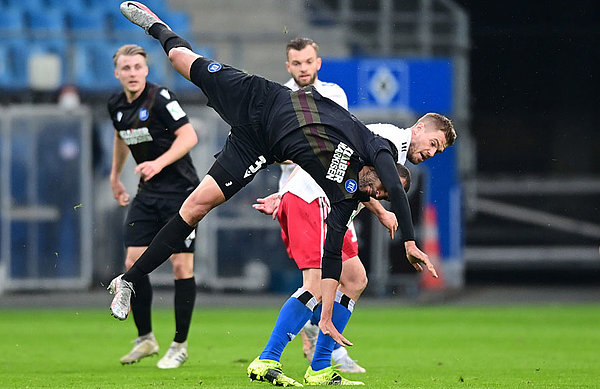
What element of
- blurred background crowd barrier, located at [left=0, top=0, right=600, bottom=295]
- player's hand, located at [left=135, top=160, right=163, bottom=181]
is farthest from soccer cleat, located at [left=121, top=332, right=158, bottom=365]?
blurred background crowd barrier, located at [left=0, top=0, right=600, bottom=295]

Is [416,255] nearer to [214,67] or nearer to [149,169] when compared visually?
[214,67]

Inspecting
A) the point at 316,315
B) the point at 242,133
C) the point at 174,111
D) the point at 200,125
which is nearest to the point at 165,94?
the point at 174,111

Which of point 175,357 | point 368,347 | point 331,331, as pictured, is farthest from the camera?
point 368,347

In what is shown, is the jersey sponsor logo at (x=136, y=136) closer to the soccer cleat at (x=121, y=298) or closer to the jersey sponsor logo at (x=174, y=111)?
the jersey sponsor logo at (x=174, y=111)

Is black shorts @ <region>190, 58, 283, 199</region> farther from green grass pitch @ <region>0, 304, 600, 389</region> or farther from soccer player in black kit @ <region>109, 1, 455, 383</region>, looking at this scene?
green grass pitch @ <region>0, 304, 600, 389</region>

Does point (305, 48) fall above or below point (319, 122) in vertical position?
above

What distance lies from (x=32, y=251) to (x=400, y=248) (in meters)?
5.14

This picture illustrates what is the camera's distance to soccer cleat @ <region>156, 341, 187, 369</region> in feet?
27.4

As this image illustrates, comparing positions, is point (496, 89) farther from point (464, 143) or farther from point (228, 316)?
point (228, 316)

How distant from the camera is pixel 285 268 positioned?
669 inches

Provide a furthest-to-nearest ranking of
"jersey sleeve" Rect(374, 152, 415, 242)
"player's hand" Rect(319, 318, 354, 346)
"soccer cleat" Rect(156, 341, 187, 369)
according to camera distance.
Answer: "soccer cleat" Rect(156, 341, 187, 369) → "player's hand" Rect(319, 318, 354, 346) → "jersey sleeve" Rect(374, 152, 415, 242)

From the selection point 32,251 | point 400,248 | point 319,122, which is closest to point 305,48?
point 319,122

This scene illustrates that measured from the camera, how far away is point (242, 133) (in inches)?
278

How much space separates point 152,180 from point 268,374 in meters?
2.42
